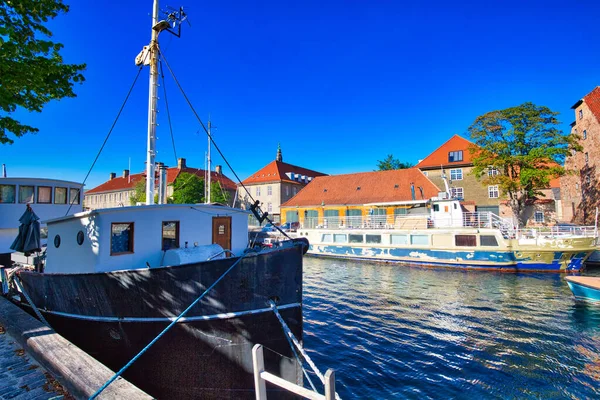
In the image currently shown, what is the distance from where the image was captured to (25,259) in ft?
33.4

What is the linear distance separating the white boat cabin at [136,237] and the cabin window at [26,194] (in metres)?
5.01

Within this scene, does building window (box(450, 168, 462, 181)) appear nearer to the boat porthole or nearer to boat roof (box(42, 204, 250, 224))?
boat roof (box(42, 204, 250, 224))

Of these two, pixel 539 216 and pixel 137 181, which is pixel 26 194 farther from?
pixel 137 181

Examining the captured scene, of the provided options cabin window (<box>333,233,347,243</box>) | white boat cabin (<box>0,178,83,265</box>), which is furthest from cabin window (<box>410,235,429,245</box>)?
white boat cabin (<box>0,178,83,265</box>)

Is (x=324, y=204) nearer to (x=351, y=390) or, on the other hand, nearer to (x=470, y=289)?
(x=470, y=289)

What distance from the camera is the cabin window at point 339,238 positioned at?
91.7 feet

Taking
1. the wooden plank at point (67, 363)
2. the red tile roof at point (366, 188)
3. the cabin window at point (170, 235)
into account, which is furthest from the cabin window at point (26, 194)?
the red tile roof at point (366, 188)

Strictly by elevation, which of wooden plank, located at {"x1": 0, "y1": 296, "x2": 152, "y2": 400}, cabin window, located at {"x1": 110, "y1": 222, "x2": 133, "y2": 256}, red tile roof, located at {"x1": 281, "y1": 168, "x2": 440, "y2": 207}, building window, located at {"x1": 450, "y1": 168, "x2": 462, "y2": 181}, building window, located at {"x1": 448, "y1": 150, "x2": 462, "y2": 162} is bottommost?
wooden plank, located at {"x1": 0, "y1": 296, "x2": 152, "y2": 400}

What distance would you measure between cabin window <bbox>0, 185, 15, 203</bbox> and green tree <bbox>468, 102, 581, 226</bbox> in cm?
3509

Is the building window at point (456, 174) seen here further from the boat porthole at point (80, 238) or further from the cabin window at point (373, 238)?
the boat porthole at point (80, 238)

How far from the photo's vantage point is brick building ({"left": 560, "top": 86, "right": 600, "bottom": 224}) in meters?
29.2

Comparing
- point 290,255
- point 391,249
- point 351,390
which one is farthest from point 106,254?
point 391,249

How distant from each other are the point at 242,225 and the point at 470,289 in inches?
512

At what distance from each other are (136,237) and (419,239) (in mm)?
21539
